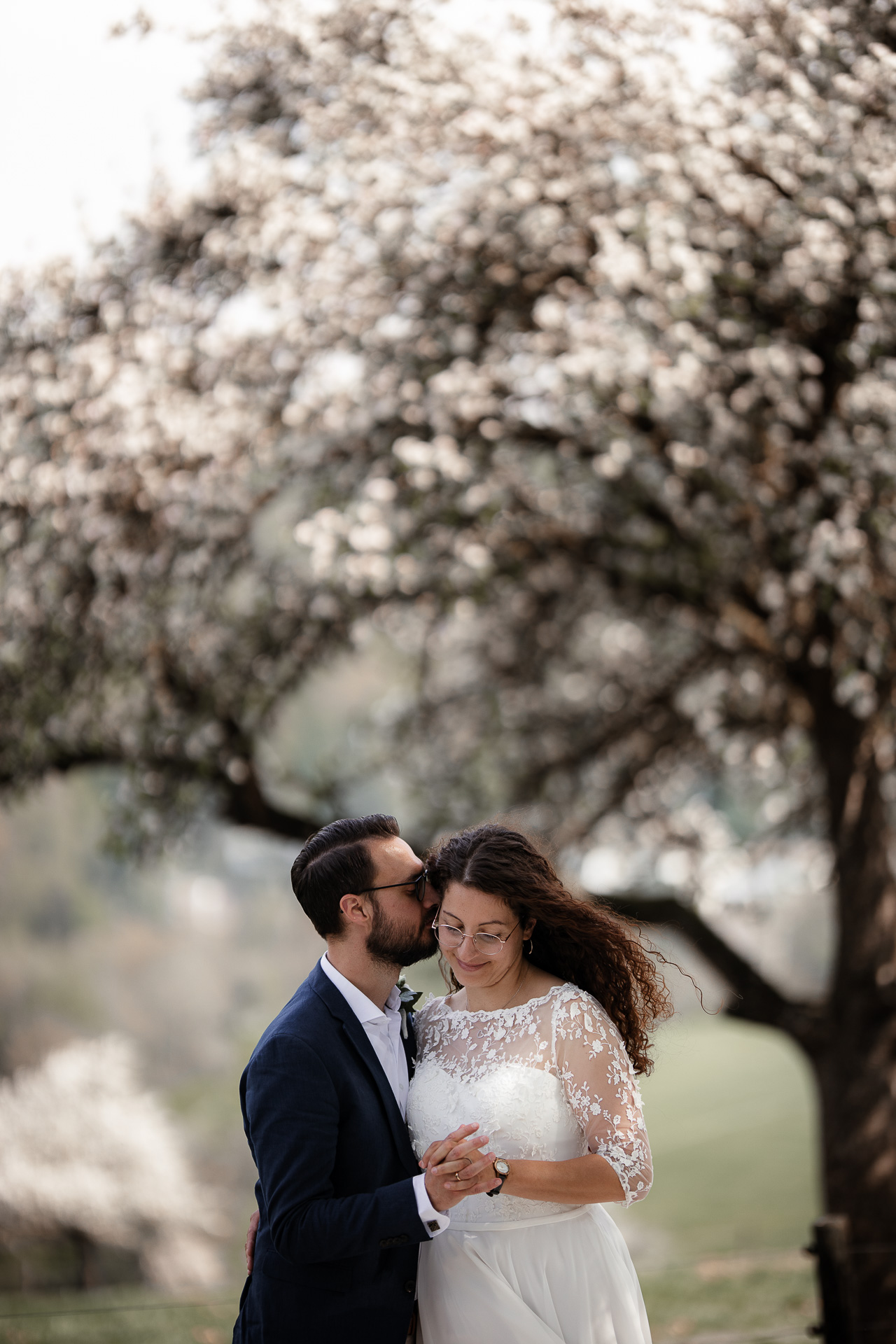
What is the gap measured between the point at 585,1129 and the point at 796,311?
4019 mm

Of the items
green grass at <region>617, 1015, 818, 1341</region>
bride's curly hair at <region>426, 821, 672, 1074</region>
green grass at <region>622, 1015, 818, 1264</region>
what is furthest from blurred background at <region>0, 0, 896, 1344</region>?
green grass at <region>622, 1015, 818, 1264</region>

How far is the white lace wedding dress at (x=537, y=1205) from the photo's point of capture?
2.48 metres

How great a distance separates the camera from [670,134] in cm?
472

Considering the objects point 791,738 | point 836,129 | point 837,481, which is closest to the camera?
point 836,129

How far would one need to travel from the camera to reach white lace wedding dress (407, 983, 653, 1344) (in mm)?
2484

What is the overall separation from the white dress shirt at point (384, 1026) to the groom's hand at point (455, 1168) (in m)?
0.24

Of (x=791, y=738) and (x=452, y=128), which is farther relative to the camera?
(x=791, y=738)

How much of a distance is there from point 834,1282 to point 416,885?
3014 millimetres

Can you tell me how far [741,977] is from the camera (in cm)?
645

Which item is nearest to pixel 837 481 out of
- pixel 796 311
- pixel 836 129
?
pixel 796 311

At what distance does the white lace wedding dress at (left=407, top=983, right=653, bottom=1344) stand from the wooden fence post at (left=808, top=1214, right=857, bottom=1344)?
87.7 inches

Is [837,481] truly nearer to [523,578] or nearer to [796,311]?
[796,311]

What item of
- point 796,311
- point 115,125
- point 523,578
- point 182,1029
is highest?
point 115,125

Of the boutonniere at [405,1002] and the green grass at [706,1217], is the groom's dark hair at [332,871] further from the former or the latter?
the green grass at [706,1217]
